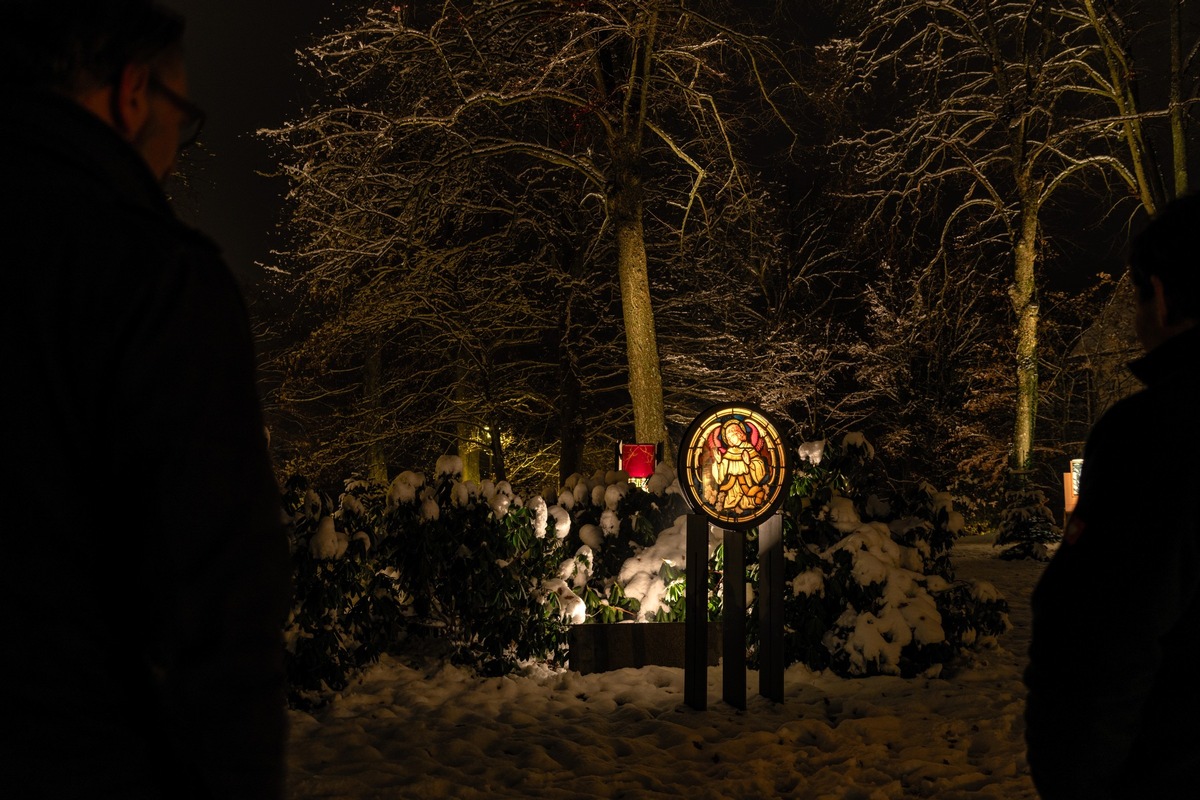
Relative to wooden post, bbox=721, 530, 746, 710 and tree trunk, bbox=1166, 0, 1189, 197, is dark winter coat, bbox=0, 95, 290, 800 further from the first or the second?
tree trunk, bbox=1166, 0, 1189, 197

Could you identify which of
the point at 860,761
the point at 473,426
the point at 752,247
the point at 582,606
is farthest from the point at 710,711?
the point at 473,426

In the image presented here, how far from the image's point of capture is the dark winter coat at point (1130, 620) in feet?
5.57

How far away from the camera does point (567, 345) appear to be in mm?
19031

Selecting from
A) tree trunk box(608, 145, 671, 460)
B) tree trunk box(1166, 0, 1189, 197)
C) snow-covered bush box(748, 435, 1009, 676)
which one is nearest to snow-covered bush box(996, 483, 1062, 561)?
tree trunk box(1166, 0, 1189, 197)

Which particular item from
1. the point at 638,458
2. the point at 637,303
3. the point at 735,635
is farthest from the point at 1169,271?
the point at 637,303

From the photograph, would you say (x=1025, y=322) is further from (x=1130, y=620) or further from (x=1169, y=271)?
(x=1130, y=620)

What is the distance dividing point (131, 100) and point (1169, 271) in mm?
1791

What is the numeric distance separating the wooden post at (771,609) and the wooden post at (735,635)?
0.25 m

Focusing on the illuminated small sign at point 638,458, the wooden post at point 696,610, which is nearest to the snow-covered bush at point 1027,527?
the illuminated small sign at point 638,458

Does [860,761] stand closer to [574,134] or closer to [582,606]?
[582,606]

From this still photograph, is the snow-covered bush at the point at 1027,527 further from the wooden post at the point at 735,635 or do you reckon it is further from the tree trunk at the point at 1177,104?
the wooden post at the point at 735,635

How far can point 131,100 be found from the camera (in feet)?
4.82

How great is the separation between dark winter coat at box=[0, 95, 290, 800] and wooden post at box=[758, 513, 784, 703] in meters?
5.88

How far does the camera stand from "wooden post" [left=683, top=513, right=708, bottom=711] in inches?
264
